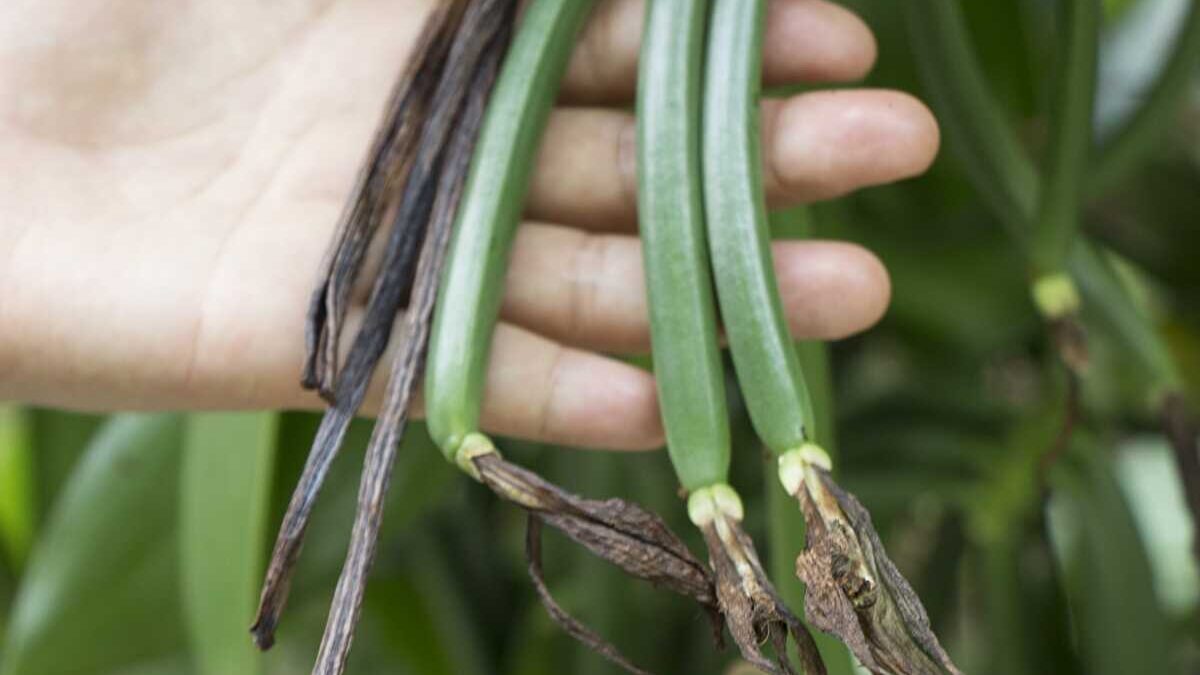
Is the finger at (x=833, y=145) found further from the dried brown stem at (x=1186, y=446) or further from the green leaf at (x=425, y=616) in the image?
the green leaf at (x=425, y=616)

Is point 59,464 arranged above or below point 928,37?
below

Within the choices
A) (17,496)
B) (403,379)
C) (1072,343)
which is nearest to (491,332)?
(403,379)

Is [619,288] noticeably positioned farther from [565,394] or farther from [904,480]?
[904,480]

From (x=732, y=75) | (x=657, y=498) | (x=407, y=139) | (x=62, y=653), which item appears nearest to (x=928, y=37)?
(x=732, y=75)

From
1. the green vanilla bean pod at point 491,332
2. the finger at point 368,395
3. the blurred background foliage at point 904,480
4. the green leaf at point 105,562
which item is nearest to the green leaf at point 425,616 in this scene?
the blurred background foliage at point 904,480

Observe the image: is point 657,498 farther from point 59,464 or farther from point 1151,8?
point 1151,8

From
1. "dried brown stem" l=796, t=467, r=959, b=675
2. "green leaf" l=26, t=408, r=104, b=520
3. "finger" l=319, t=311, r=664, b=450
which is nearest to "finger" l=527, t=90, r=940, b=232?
"finger" l=319, t=311, r=664, b=450
